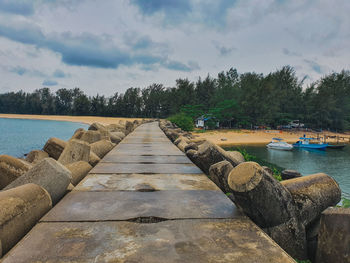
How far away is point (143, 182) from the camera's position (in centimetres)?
332

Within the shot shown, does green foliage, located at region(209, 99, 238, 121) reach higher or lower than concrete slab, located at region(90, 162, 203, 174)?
higher

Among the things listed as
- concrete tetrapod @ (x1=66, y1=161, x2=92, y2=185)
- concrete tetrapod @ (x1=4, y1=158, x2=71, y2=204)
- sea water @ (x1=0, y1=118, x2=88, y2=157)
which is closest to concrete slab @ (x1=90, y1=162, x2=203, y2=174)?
concrete tetrapod @ (x1=66, y1=161, x2=92, y2=185)

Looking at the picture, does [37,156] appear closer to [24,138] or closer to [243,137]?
[24,138]

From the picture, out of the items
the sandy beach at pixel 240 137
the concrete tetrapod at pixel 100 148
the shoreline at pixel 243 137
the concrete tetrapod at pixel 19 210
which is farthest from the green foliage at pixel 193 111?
the concrete tetrapod at pixel 19 210

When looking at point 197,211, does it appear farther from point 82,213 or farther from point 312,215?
point 312,215

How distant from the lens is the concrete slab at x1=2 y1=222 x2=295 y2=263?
1.53 m

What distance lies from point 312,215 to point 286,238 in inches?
23.6

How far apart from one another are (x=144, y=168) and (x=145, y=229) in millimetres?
2300

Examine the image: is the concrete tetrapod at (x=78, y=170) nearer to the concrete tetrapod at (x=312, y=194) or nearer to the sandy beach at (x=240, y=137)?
the concrete tetrapod at (x=312, y=194)

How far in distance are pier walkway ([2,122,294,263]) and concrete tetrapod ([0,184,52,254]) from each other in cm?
10

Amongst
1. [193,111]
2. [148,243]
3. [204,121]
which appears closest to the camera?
[148,243]

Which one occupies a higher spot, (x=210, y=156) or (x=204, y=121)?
(x=210, y=156)

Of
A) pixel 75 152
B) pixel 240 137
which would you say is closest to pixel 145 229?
pixel 75 152

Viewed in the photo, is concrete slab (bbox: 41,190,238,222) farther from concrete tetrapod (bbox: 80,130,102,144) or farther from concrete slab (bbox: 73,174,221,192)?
concrete tetrapod (bbox: 80,130,102,144)
